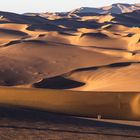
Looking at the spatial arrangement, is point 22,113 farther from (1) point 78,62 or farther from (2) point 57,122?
(1) point 78,62

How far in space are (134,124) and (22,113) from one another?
2.42 metres

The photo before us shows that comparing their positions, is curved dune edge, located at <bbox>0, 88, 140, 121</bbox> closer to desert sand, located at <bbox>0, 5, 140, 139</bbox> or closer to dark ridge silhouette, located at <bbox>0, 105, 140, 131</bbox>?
desert sand, located at <bbox>0, 5, 140, 139</bbox>

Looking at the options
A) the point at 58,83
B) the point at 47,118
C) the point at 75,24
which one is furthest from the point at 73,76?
the point at 75,24

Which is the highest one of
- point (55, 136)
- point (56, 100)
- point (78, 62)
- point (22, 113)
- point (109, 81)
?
point (78, 62)

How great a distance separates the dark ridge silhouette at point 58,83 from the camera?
1760cm

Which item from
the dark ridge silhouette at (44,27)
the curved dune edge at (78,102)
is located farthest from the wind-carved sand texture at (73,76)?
the dark ridge silhouette at (44,27)

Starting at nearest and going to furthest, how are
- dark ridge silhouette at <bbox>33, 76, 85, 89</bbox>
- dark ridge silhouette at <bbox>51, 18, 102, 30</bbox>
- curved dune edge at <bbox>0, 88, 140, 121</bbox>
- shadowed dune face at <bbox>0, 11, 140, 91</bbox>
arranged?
curved dune edge at <bbox>0, 88, 140, 121</bbox> → dark ridge silhouette at <bbox>33, 76, 85, 89</bbox> → shadowed dune face at <bbox>0, 11, 140, 91</bbox> → dark ridge silhouette at <bbox>51, 18, 102, 30</bbox>

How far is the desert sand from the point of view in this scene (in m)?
11.1

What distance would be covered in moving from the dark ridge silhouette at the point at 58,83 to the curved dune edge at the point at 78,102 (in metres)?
5.52

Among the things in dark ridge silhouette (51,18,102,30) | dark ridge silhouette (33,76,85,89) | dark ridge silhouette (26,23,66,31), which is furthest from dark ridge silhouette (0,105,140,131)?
dark ridge silhouette (51,18,102,30)

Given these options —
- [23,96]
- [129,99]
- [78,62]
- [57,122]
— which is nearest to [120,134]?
[57,122]

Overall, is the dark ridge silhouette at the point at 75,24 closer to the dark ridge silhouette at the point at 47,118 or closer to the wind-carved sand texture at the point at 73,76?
the wind-carved sand texture at the point at 73,76

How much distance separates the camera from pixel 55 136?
8180 millimetres

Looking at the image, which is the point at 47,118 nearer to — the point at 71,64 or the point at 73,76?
the point at 73,76
